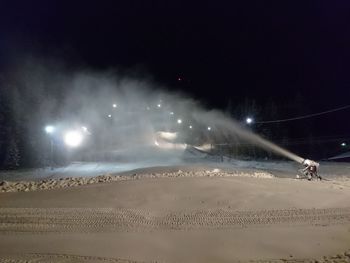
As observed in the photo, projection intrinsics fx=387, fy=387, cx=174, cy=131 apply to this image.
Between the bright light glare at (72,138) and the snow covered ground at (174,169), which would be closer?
the snow covered ground at (174,169)

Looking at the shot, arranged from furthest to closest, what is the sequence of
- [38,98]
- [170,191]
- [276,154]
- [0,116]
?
[276,154], [38,98], [0,116], [170,191]

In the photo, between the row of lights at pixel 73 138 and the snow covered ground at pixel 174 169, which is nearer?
the snow covered ground at pixel 174 169

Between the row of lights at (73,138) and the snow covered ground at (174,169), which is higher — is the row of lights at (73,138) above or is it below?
above

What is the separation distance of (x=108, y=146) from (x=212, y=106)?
154 feet

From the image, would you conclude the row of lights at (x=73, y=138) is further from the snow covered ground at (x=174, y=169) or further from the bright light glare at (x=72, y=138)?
the snow covered ground at (x=174, y=169)

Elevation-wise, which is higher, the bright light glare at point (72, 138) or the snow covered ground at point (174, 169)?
the bright light glare at point (72, 138)

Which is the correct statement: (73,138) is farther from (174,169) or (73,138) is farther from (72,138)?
(174,169)

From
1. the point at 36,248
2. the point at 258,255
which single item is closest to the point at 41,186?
the point at 36,248

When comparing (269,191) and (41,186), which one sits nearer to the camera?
(269,191)

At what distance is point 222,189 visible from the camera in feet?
46.9

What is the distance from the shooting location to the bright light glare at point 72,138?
44.2 metres

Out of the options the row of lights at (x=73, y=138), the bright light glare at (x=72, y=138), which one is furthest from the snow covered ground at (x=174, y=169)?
the bright light glare at (x=72, y=138)

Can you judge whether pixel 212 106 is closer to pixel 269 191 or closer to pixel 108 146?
pixel 108 146

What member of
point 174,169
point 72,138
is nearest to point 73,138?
point 72,138
